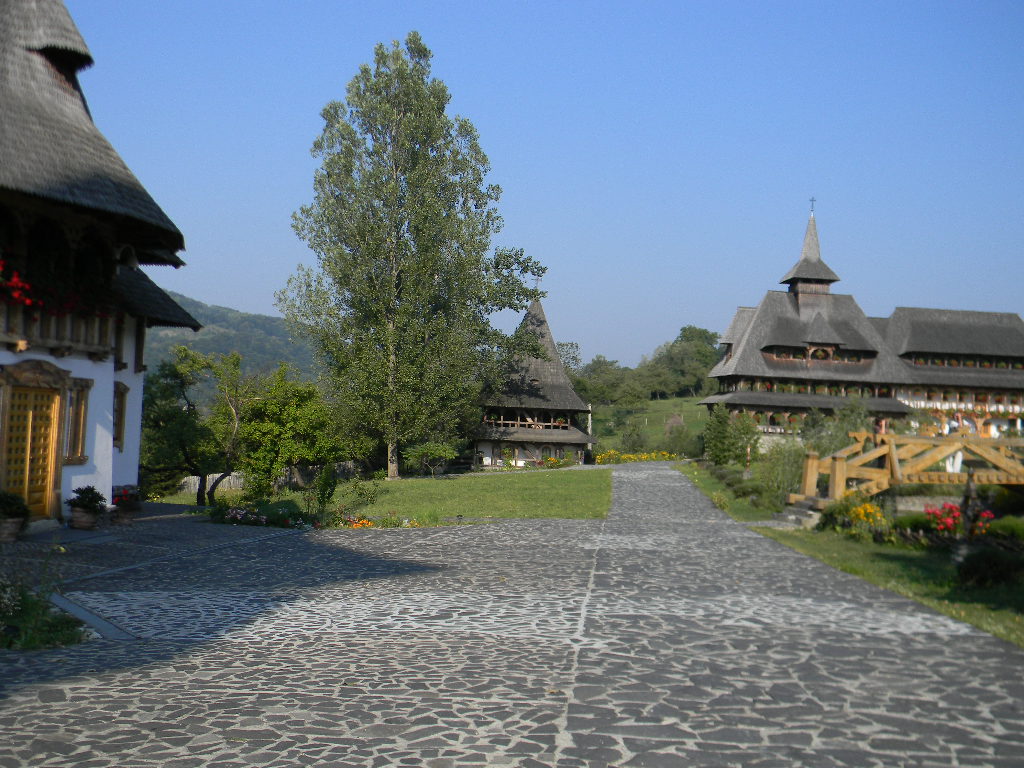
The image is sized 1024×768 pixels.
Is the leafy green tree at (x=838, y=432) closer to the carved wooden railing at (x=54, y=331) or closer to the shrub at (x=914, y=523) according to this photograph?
the shrub at (x=914, y=523)

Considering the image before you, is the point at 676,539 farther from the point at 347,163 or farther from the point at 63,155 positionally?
the point at 347,163

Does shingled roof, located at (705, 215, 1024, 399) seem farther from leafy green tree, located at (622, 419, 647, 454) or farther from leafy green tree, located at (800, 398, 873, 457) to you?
leafy green tree, located at (800, 398, 873, 457)

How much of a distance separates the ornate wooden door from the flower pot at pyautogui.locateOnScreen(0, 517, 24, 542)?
4.58 feet

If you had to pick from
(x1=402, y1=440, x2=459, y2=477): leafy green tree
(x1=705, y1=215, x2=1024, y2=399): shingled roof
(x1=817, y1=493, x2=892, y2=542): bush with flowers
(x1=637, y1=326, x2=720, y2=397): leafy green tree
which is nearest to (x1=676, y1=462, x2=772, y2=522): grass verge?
(x1=817, y1=493, x2=892, y2=542): bush with flowers

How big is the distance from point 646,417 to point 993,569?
76.3m

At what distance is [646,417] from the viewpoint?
288 ft

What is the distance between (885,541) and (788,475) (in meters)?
8.40

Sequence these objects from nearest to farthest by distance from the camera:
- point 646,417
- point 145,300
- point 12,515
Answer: point 12,515, point 145,300, point 646,417

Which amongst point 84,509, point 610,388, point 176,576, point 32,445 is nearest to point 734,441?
point 84,509

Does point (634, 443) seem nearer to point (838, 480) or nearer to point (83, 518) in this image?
point (838, 480)

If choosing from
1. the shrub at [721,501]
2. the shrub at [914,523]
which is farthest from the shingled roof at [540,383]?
the shrub at [914,523]

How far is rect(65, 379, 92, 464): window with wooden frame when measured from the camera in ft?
58.6

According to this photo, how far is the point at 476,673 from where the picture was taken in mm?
7480

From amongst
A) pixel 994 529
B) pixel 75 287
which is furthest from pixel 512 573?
pixel 75 287
